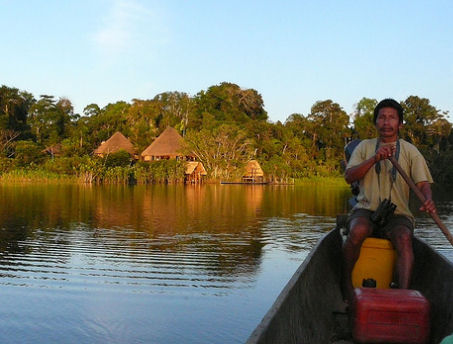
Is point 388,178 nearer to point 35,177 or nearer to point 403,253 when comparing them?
point 403,253

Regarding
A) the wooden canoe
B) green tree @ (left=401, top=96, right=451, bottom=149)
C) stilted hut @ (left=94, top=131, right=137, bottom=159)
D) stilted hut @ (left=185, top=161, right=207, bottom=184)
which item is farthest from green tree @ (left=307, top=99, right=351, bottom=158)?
the wooden canoe

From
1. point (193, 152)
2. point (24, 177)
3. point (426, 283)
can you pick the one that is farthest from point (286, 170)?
point (426, 283)

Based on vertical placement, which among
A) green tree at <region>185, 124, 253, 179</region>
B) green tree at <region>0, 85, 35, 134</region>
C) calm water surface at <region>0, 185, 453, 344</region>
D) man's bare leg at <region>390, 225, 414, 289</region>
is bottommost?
calm water surface at <region>0, 185, 453, 344</region>

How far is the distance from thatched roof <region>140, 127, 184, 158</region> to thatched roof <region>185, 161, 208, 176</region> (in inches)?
50.0

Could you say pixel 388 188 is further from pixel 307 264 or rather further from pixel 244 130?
pixel 244 130

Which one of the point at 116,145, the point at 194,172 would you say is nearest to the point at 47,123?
the point at 116,145

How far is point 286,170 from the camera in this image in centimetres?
3725

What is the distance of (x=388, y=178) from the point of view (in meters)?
3.03

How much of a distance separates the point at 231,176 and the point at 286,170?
3.97 metres

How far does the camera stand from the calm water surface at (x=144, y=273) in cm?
433

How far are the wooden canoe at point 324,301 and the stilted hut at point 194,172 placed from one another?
31.9m

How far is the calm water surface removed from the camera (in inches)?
170

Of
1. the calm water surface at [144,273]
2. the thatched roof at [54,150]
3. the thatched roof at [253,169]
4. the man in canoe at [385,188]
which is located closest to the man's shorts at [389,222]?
the man in canoe at [385,188]

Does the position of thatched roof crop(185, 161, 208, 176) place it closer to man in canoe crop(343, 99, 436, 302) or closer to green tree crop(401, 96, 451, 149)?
green tree crop(401, 96, 451, 149)
